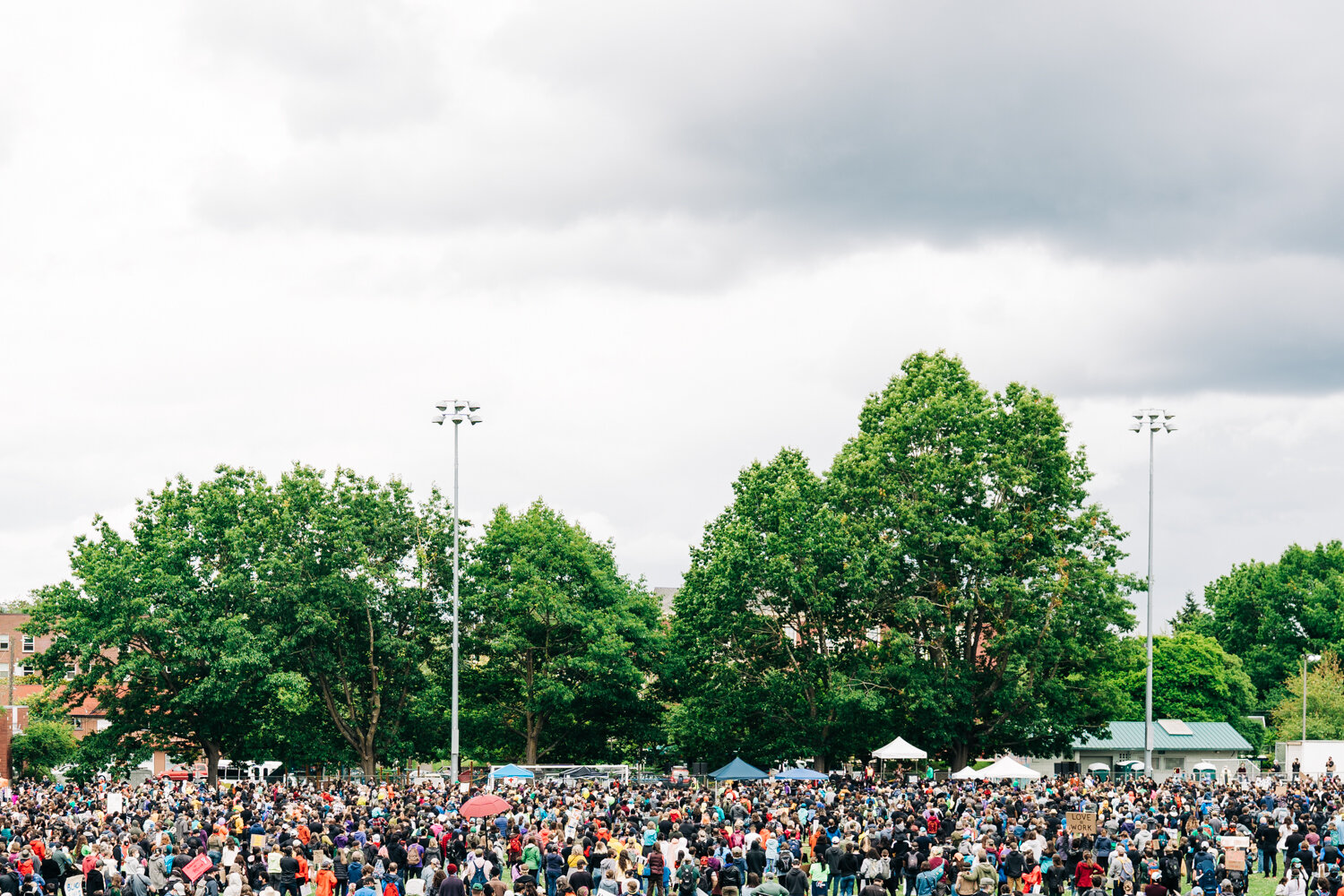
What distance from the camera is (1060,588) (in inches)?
2072

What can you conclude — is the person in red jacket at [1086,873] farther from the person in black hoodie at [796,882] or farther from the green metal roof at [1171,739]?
the green metal roof at [1171,739]

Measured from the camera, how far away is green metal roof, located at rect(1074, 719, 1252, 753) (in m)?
75.2

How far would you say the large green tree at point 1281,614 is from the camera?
324 feet

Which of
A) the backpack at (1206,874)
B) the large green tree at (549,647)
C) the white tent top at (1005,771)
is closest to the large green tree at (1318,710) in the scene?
the large green tree at (549,647)

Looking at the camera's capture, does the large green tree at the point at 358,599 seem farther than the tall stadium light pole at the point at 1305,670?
No

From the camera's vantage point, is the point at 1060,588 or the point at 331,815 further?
the point at 1060,588

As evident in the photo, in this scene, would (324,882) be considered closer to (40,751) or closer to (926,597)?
(926,597)

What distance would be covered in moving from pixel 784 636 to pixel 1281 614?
199 ft

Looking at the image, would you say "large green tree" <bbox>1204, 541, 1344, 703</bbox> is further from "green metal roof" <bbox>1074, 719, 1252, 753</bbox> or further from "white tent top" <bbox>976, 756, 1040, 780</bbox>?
"white tent top" <bbox>976, 756, 1040, 780</bbox>

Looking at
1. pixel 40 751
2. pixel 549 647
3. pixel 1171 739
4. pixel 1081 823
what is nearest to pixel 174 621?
pixel 549 647

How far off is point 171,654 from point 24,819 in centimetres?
2503

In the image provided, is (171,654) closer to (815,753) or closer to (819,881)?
(815,753)

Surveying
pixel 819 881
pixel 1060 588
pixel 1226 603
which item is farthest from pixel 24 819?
pixel 1226 603

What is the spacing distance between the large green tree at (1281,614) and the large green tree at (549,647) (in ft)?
183
